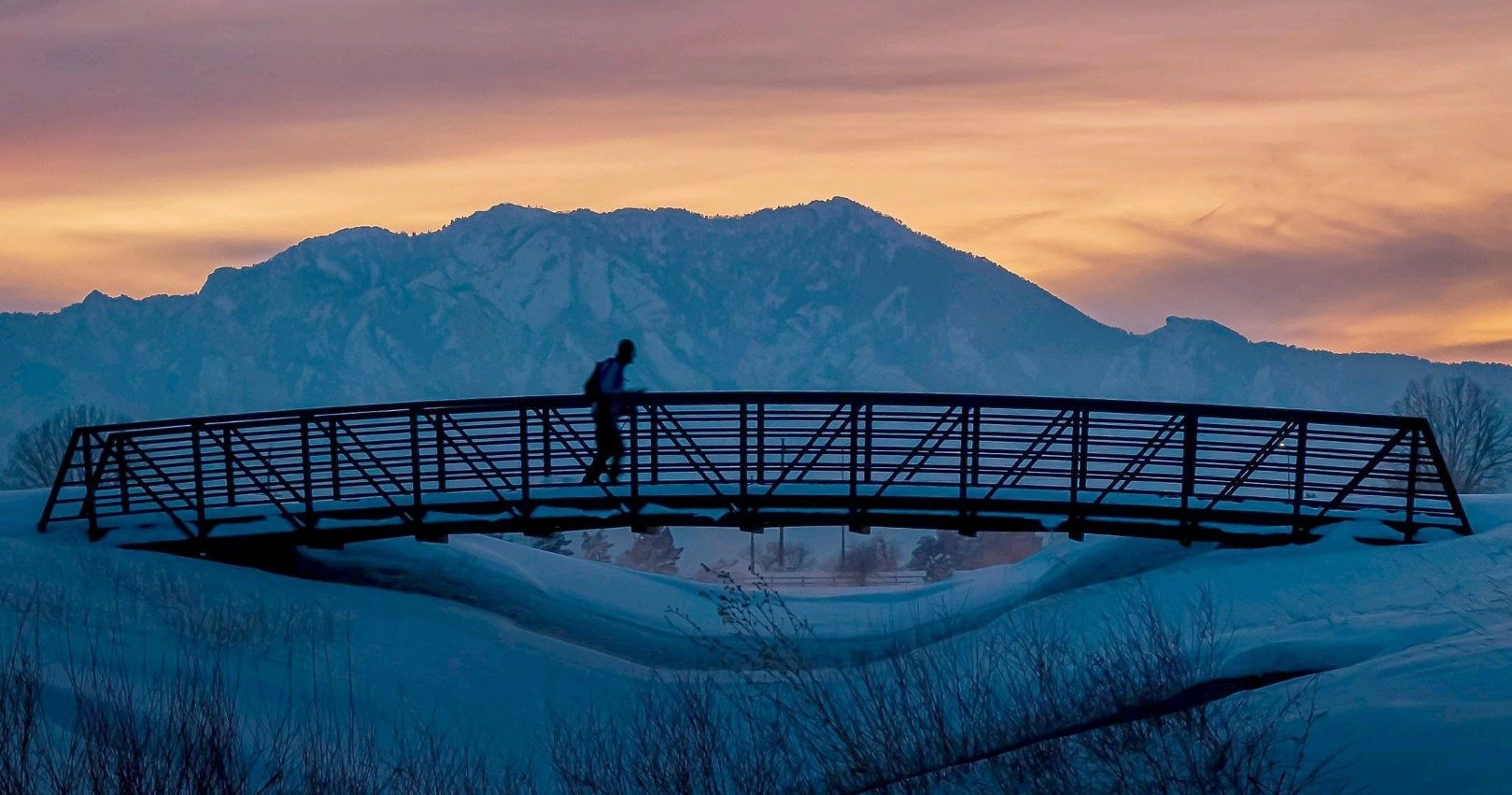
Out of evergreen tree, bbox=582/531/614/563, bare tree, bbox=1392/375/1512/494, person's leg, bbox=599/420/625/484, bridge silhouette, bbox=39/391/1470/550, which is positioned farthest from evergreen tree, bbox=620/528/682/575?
person's leg, bbox=599/420/625/484

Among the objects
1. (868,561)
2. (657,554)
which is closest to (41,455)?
(657,554)

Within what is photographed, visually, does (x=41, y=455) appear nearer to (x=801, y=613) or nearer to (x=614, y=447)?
(x=801, y=613)

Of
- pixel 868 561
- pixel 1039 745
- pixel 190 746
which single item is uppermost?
pixel 190 746

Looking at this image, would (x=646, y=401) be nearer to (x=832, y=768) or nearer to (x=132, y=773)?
(x=832, y=768)

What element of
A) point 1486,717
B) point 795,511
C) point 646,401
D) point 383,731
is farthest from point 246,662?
point 1486,717

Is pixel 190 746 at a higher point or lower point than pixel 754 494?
lower

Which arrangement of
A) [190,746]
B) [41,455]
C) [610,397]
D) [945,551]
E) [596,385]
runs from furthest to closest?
[945,551]
[41,455]
[610,397]
[596,385]
[190,746]

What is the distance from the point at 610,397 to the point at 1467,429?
4310 cm

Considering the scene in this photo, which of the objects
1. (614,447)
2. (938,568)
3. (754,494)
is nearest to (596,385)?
(614,447)

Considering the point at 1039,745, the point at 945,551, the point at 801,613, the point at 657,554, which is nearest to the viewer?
the point at 1039,745

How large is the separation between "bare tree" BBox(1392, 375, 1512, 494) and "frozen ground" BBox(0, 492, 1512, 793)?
29.4 metres

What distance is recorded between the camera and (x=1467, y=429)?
165 ft

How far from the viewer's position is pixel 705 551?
145m

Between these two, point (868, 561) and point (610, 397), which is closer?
point (610, 397)
